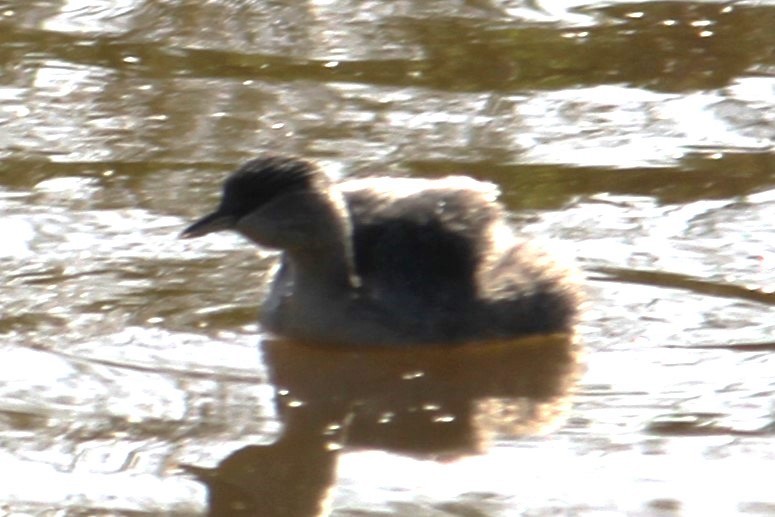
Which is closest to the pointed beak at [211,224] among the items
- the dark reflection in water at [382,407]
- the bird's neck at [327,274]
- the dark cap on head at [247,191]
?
the dark cap on head at [247,191]

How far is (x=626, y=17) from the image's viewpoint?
10969 millimetres

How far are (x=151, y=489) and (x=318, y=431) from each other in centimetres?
83

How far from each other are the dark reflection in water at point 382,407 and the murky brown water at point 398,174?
12 mm

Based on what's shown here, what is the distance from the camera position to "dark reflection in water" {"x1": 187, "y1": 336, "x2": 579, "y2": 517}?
6.33m

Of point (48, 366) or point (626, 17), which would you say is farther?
point (626, 17)

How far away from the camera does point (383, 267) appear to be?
7.54 meters

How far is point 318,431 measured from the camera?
6.85 meters

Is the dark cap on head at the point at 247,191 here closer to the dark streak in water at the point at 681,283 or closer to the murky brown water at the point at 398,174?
the murky brown water at the point at 398,174

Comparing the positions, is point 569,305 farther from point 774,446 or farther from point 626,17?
point 626,17

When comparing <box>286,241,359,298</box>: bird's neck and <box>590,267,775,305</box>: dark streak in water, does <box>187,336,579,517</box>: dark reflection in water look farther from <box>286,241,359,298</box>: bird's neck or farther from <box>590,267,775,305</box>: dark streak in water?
<box>590,267,775,305</box>: dark streak in water

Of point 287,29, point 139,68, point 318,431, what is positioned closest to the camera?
point 318,431

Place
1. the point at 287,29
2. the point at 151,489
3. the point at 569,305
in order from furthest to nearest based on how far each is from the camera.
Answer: the point at 287,29 < the point at 569,305 < the point at 151,489

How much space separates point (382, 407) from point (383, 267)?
0.67 m

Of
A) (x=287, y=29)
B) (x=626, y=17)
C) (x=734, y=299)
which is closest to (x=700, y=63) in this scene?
(x=626, y=17)
